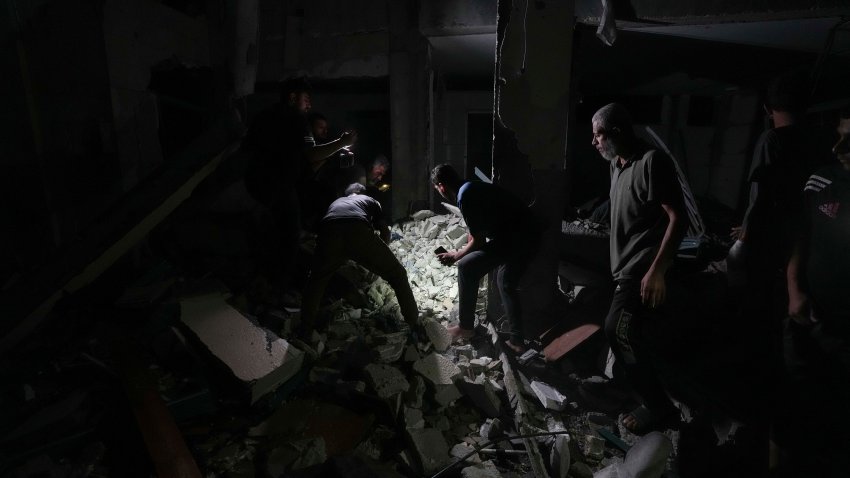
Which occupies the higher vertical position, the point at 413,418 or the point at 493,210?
the point at 493,210

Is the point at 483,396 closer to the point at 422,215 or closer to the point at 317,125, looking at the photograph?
the point at 317,125

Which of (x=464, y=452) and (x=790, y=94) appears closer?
(x=464, y=452)

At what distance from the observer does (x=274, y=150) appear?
3.76m

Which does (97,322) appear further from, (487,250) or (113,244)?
(487,250)

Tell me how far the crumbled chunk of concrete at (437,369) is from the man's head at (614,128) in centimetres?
193

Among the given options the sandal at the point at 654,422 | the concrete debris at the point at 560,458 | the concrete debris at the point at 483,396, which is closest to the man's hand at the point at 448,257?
the concrete debris at the point at 483,396

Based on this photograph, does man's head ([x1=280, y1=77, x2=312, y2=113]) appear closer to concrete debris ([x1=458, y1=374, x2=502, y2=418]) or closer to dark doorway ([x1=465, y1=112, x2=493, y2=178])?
concrete debris ([x1=458, y1=374, x2=502, y2=418])

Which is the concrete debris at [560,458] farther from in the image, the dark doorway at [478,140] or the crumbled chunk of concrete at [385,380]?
the dark doorway at [478,140]

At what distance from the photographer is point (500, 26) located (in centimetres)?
337

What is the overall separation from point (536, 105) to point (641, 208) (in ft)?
3.96

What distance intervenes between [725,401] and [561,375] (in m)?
1.13

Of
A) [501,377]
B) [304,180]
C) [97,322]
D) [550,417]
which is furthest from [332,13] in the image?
[550,417]

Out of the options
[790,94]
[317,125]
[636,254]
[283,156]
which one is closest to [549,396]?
[636,254]

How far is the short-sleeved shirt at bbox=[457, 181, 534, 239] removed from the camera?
11.2ft
